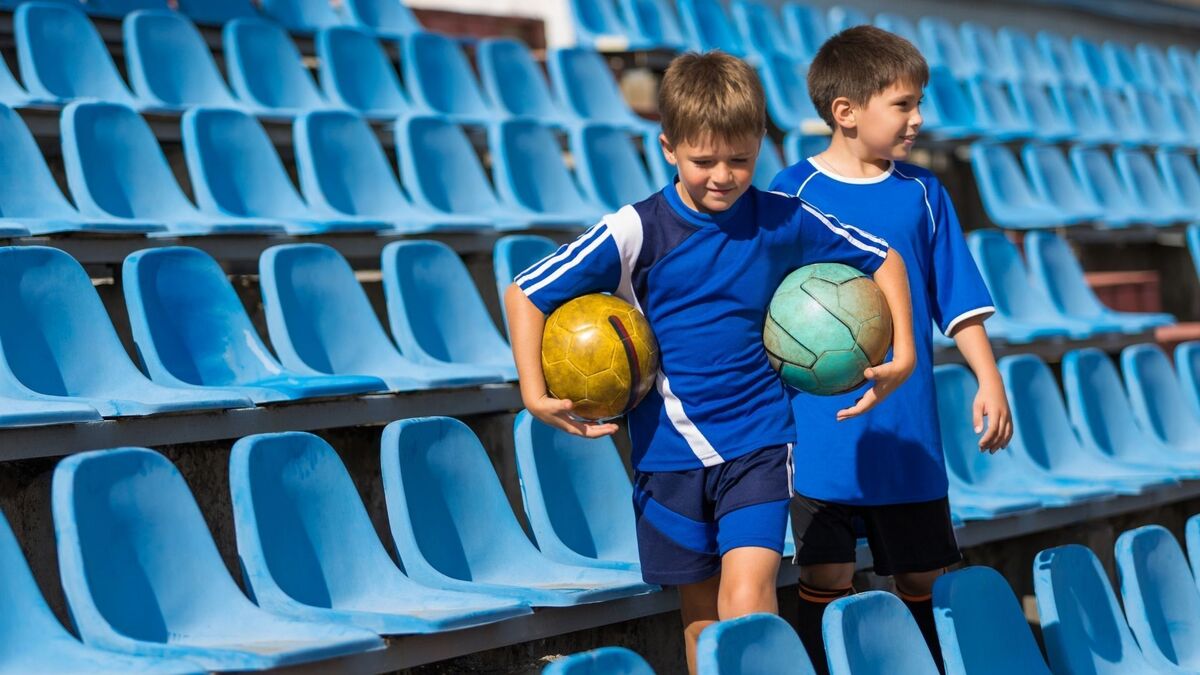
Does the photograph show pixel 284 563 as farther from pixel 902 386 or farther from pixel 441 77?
pixel 441 77

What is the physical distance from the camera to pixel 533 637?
2469 millimetres

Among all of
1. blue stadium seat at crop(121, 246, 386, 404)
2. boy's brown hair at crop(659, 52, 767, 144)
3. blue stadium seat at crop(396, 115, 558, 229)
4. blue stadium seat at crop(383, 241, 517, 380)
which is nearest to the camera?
boy's brown hair at crop(659, 52, 767, 144)

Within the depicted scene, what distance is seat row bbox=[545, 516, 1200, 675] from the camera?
75.6 inches

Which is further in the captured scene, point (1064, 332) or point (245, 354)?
point (1064, 332)

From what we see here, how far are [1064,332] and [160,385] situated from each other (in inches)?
116

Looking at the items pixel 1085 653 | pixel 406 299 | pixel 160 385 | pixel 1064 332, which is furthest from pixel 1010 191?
pixel 160 385

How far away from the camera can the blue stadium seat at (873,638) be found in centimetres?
207

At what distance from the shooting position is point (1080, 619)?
2680mm

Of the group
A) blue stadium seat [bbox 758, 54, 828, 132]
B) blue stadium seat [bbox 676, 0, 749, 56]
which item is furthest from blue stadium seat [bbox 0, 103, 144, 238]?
blue stadium seat [bbox 676, 0, 749, 56]

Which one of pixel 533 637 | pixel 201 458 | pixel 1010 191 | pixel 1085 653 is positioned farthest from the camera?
pixel 1010 191

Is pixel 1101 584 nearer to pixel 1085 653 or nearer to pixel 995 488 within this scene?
pixel 1085 653

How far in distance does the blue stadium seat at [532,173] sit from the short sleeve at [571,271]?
98.4 inches

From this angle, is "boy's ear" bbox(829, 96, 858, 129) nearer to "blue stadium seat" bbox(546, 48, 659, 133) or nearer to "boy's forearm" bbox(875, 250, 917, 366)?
"boy's forearm" bbox(875, 250, 917, 366)

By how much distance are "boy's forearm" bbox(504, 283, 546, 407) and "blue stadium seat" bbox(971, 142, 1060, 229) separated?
4172 mm
